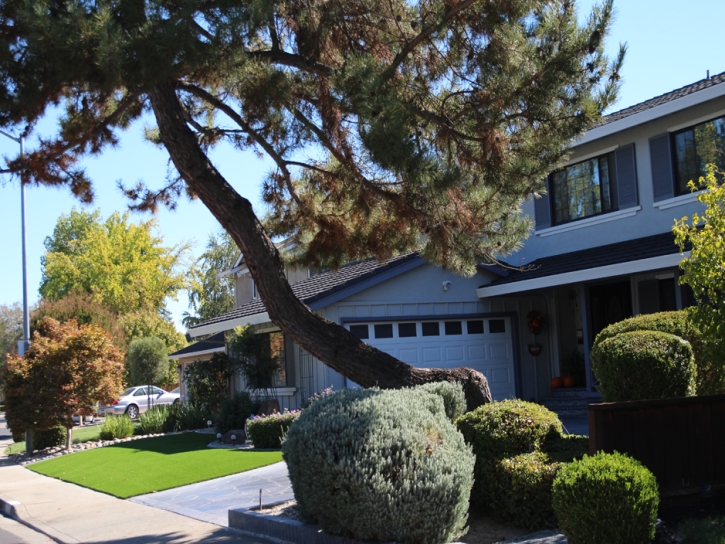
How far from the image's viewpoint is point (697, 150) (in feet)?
49.0

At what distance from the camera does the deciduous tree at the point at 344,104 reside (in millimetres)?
7992

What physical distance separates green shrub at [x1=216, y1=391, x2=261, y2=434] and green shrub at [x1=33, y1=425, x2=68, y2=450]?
4640 millimetres

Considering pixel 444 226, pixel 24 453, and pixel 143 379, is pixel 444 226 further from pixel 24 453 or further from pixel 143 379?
pixel 143 379

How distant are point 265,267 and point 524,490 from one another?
414 centimetres

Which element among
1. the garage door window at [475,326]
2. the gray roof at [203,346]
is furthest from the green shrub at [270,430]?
the gray roof at [203,346]

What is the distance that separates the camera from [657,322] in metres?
8.64

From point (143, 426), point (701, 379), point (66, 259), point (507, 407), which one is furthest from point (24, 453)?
point (66, 259)

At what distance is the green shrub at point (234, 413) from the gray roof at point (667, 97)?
34.9ft

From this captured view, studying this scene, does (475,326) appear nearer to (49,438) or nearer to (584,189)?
(584,189)

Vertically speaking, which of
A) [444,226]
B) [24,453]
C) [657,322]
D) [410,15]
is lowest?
[24,453]

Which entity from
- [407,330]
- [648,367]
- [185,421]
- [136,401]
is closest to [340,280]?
[407,330]

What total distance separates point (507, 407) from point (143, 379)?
34.4m

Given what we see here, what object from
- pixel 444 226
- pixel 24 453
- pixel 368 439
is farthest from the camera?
pixel 24 453

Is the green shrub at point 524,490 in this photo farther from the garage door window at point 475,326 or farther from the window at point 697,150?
the garage door window at point 475,326
